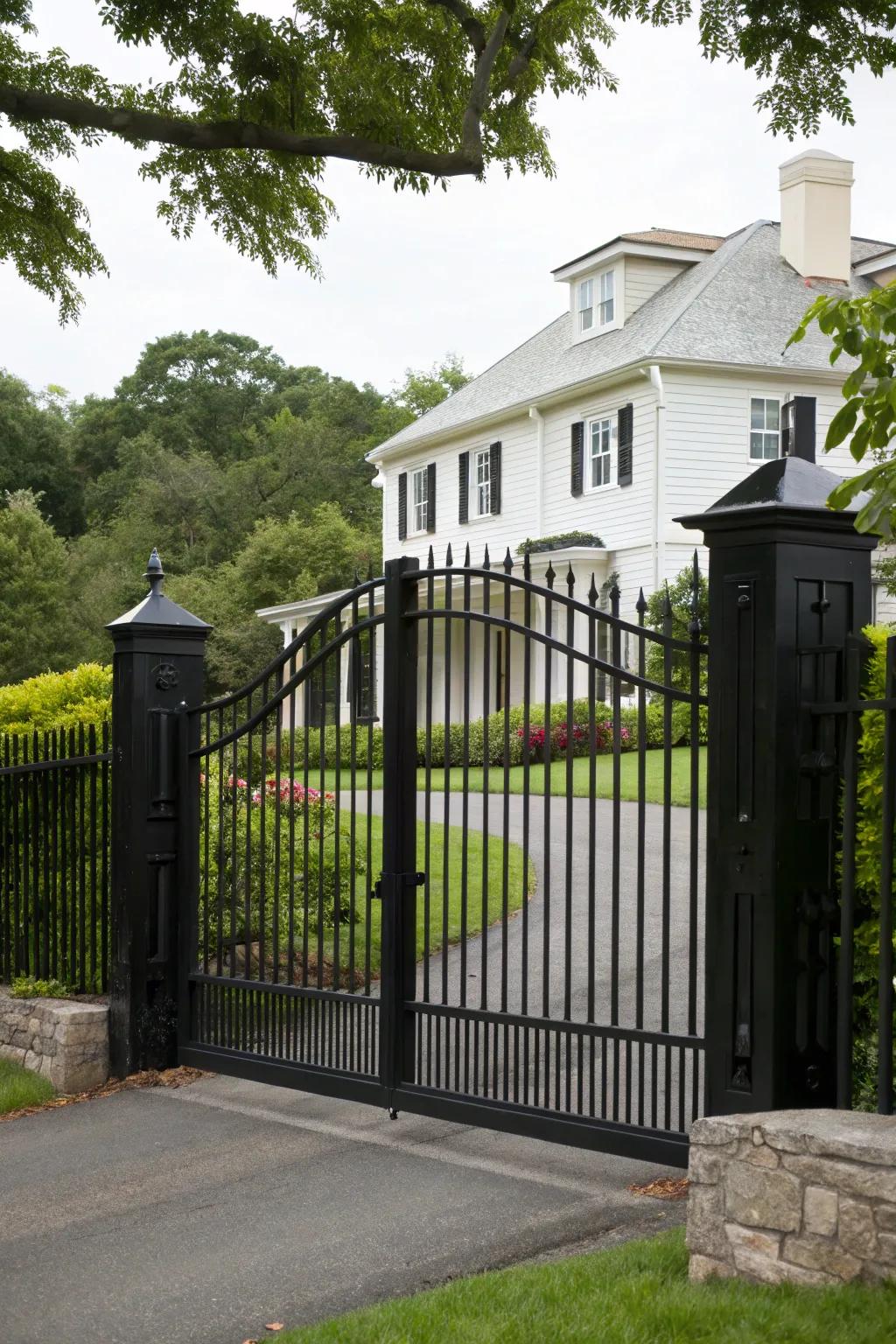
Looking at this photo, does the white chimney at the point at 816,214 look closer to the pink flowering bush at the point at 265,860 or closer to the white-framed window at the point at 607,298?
the white-framed window at the point at 607,298

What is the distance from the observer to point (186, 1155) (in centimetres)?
597

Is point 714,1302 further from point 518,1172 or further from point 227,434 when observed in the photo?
point 227,434

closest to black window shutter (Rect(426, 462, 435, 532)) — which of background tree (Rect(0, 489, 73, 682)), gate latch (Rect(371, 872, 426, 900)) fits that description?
background tree (Rect(0, 489, 73, 682))

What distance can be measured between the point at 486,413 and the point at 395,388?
30167 mm

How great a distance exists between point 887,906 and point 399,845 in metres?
2.47

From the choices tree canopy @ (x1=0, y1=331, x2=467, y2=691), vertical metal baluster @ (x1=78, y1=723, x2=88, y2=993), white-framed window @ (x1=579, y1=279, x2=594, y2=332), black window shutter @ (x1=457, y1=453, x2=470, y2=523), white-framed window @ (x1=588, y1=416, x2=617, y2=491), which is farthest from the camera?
tree canopy @ (x1=0, y1=331, x2=467, y2=691)

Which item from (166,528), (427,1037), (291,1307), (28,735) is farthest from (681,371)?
(166,528)

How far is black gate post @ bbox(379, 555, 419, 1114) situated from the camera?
605cm

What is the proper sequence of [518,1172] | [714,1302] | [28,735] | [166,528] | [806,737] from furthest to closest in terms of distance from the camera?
[166,528], [28,735], [518,1172], [806,737], [714,1302]

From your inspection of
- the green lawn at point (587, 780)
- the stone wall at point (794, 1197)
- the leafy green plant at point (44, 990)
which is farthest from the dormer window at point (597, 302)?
the stone wall at point (794, 1197)

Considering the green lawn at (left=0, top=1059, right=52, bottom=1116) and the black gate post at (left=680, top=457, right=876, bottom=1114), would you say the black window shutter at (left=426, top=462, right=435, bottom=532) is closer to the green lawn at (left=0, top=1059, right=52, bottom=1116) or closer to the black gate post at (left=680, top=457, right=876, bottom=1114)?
the green lawn at (left=0, top=1059, right=52, bottom=1116)

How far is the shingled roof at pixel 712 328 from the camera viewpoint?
79.2ft

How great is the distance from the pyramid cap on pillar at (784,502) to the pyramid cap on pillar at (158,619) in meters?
3.52

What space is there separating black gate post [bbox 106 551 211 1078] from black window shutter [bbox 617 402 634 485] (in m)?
17.9
